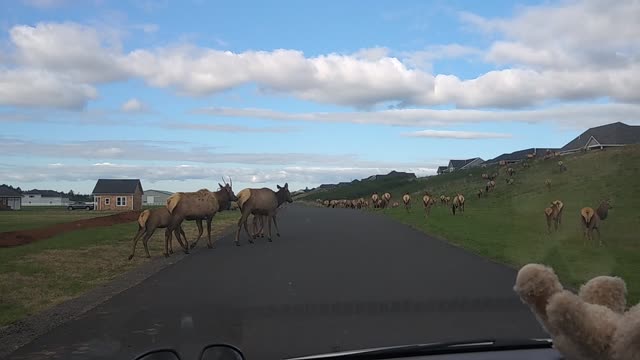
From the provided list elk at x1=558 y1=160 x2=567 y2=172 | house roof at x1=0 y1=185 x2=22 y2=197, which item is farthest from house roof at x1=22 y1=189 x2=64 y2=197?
elk at x1=558 y1=160 x2=567 y2=172

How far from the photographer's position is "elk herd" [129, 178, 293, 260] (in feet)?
66.8

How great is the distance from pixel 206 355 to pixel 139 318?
21.6 ft

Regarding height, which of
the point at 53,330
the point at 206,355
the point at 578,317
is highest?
the point at 578,317

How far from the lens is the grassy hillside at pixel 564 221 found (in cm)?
1734

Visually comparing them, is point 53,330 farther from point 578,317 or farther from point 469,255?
point 469,255

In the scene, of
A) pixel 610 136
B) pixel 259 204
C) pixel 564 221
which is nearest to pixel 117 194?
pixel 610 136

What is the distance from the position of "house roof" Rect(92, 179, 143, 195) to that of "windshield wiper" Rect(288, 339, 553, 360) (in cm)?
10668

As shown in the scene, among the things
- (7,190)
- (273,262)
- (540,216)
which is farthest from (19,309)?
(7,190)

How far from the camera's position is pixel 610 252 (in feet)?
65.5

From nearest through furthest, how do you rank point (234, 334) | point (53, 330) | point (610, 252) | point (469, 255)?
point (234, 334) → point (53, 330) → point (469, 255) → point (610, 252)

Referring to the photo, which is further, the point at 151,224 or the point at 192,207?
the point at 192,207

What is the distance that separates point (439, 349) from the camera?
11.4ft

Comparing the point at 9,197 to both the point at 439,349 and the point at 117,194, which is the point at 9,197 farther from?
the point at 439,349

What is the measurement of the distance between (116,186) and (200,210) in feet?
291
